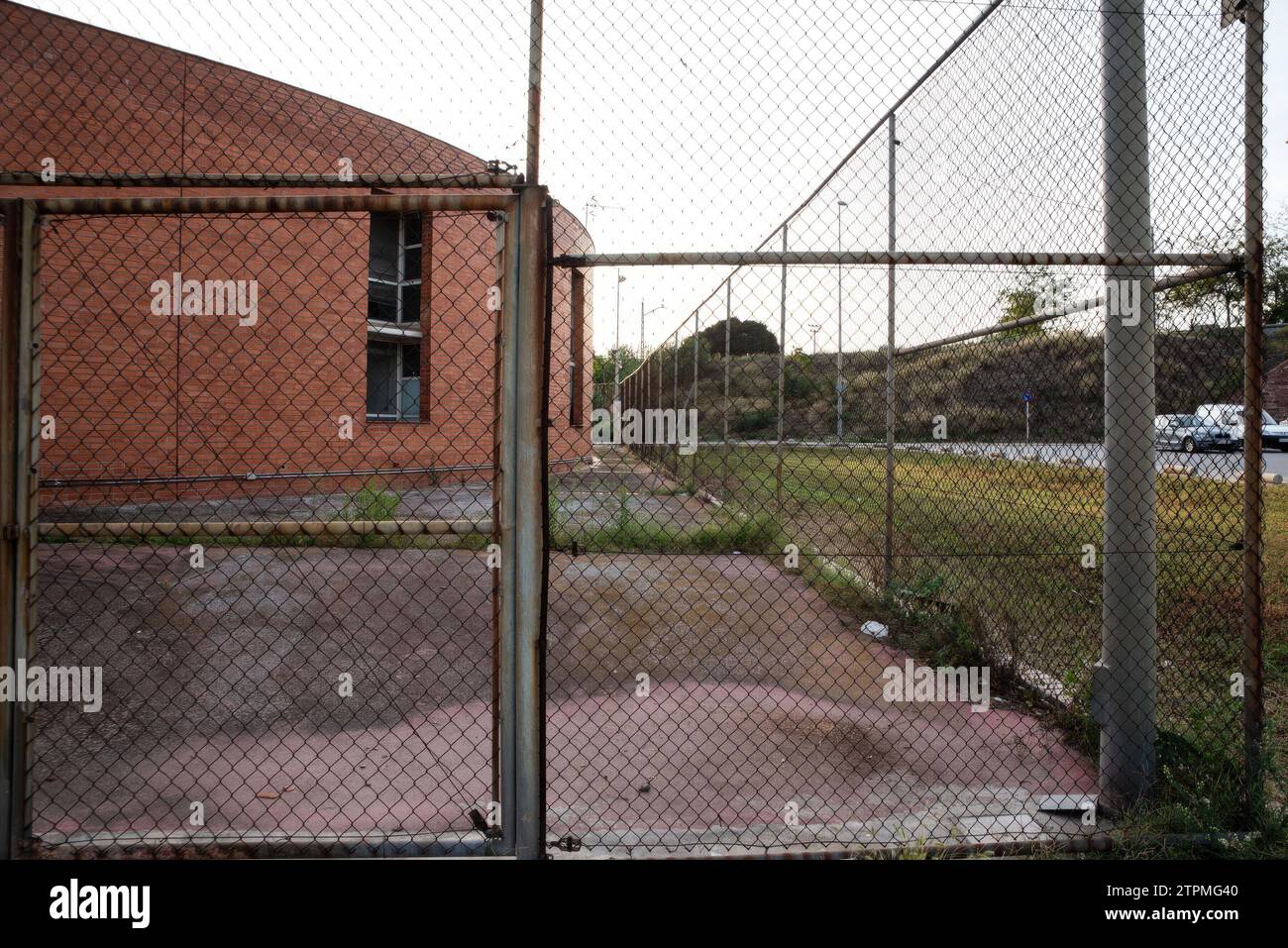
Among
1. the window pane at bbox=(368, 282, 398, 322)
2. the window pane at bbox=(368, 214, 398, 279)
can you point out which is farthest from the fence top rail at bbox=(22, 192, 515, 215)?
the window pane at bbox=(368, 282, 398, 322)

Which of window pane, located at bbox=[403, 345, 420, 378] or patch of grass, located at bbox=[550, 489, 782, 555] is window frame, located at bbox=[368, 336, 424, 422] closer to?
window pane, located at bbox=[403, 345, 420, 378]

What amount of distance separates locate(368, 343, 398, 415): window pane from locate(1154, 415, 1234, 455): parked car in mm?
14444

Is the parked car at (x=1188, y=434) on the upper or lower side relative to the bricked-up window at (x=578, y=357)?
lower

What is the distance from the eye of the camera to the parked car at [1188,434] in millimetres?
3793

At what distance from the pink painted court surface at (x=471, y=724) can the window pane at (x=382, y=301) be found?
1006cm

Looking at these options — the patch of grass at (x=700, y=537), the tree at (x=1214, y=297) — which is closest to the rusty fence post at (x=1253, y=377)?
the tree at (x=1214, y=297)

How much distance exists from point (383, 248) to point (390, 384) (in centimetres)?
263

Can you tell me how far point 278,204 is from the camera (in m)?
2.83

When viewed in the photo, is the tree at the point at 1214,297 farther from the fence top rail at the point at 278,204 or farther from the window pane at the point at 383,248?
the window pane at the point at 383,248

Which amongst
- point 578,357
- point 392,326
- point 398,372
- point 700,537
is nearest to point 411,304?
point 392,326

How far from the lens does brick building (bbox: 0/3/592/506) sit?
11062mm

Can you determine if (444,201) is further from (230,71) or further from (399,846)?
(230,71)

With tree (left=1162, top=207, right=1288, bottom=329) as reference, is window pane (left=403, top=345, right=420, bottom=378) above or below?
above
